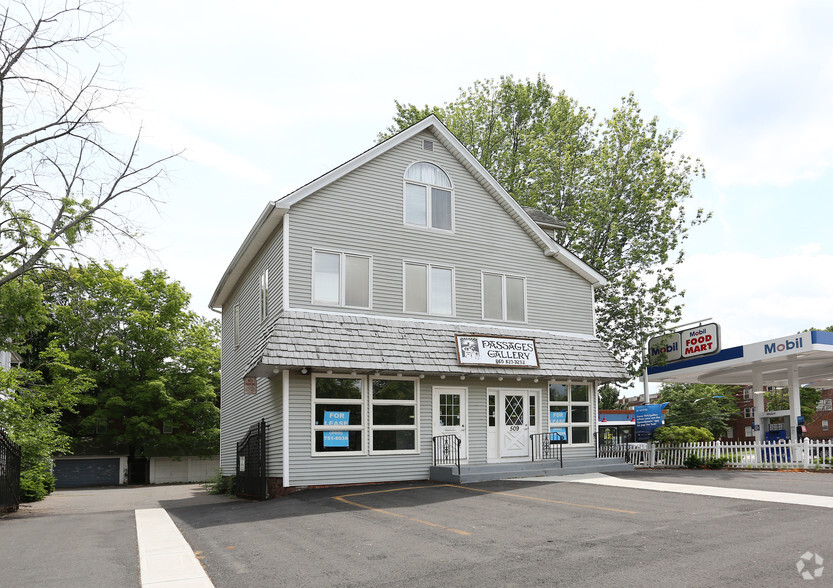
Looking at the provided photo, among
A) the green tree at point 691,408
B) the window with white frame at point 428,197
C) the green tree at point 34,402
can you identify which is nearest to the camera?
the green tree at point 34,402

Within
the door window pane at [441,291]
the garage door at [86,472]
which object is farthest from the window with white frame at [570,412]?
the garage door at [86,472]

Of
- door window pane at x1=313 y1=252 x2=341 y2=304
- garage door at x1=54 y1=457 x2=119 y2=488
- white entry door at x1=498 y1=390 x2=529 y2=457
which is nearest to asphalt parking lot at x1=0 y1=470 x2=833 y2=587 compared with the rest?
white entry door at x1=498 y1=390 x2=529 y2=457

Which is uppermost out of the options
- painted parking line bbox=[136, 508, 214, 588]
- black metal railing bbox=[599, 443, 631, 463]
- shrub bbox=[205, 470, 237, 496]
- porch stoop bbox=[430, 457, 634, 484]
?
painted parking line bbox=[136, 508, 214, 588]

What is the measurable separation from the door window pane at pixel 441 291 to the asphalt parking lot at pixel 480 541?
608cm

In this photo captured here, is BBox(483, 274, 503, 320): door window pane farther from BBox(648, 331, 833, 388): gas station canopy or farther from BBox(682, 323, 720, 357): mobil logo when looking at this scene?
BBox(682, 323, 720, 357): mobil logo

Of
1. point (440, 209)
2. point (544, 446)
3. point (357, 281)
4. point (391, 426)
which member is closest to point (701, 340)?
point (544, 446)

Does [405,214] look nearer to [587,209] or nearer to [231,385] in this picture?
[231,385]

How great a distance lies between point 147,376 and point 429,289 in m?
29.4

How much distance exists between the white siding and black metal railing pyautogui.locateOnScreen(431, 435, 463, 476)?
3.38m

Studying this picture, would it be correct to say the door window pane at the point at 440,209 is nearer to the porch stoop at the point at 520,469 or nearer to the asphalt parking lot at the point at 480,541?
the porch stoop at the point at 520,469

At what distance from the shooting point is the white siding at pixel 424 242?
59.1 ft

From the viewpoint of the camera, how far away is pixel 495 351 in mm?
19281

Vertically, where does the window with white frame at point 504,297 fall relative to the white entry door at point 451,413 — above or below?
above

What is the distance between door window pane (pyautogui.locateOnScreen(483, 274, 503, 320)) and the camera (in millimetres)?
20406
